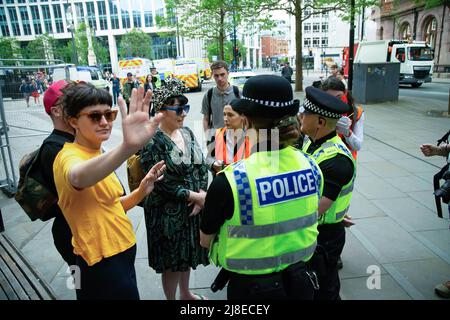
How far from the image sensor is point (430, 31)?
3597 cm

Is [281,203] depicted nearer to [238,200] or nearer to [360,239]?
[238,200]

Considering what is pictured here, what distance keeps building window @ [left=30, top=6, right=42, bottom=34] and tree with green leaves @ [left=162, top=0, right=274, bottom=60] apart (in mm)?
58669

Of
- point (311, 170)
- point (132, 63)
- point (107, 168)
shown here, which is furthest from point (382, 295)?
point (132, 63)

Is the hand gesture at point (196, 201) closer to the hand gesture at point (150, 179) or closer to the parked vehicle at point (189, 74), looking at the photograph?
the hand gesture at point (150, 179)

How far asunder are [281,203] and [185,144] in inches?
51.6

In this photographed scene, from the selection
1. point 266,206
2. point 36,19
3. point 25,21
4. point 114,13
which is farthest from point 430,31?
point 25,21

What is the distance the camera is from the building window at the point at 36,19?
7200 cm

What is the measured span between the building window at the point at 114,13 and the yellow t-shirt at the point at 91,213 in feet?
269

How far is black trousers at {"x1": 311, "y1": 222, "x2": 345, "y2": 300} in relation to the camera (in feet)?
7.63

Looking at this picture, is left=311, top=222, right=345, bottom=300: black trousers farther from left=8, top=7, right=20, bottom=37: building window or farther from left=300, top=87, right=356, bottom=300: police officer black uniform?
left=8, top=7, right=20, bottom=37: building window

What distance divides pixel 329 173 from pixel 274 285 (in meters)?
0.90

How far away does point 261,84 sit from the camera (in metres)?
1.59

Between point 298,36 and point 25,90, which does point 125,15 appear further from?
point 25,90

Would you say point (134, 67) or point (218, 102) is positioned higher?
point (134, 67)
